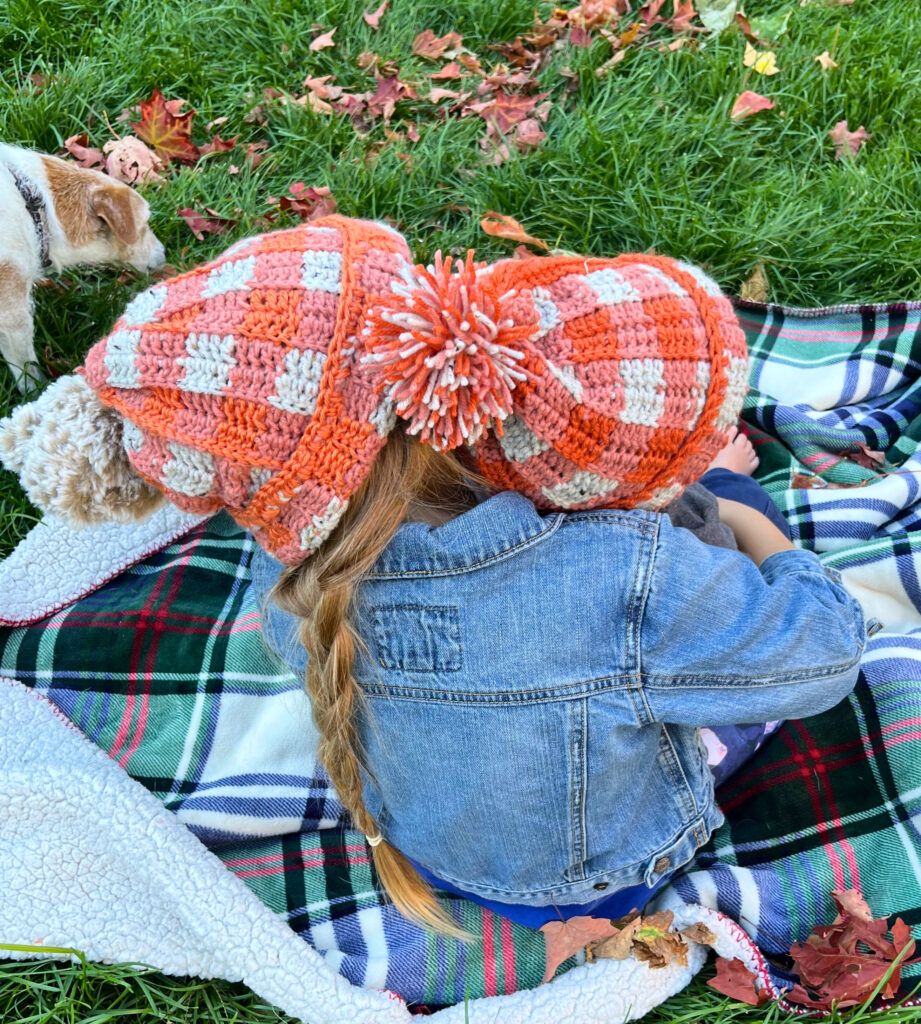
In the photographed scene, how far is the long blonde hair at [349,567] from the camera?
142 cm

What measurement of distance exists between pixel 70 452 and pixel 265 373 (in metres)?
0.39

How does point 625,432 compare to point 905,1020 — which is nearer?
point 625,432

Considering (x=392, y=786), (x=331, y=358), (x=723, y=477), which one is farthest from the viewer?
(x=723, y=477)

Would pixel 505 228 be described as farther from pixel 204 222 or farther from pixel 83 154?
pixel 83 154

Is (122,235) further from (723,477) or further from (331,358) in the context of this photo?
(723,477)

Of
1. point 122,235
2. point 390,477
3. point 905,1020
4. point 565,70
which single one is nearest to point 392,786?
point 390,477

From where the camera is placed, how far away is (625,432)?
4.51ft

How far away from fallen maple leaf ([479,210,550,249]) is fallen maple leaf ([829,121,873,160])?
3.94 feet

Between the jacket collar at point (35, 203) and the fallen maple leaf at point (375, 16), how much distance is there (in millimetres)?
1653

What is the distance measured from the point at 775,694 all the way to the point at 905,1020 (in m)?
0.90

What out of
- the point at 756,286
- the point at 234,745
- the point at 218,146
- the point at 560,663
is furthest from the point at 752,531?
the point at 218,146

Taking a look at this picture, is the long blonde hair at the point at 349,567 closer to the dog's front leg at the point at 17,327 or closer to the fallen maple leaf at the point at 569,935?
the fallen maple leaf at the point at 569,935

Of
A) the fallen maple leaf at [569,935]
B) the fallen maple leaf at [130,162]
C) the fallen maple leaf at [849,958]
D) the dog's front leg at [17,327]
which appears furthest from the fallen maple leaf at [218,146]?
the fallen maple leaf at [849,958]

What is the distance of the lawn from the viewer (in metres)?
2.96
